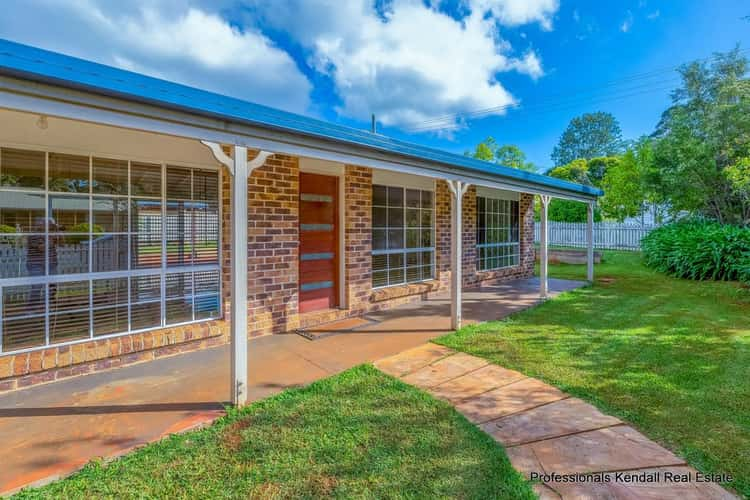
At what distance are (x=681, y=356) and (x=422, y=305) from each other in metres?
3.74

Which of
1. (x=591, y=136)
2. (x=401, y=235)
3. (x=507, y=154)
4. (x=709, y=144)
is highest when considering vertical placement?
(x=591, y=136)

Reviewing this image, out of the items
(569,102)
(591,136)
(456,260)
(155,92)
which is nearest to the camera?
(155,92)

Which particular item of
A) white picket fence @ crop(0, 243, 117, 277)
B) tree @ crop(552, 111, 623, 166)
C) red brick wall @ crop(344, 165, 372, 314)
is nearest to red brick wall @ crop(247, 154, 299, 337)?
red brick wall @ crop(344, 165, 372, 314)

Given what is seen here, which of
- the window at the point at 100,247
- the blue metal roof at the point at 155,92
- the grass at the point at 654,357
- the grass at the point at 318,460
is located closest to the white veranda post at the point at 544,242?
the grass at the point at 654,357

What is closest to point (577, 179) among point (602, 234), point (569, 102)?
point (569, 102)

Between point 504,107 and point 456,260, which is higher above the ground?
point 504,107

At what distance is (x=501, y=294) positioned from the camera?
8008mm

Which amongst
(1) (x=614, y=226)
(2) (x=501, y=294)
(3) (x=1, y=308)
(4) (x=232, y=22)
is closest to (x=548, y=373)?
(2) (x=501, y=294)

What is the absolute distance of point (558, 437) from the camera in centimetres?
264

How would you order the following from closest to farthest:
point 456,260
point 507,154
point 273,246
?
point 273,246 < point 456,260 < point 507,154

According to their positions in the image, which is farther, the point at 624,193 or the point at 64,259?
the point at 624,193

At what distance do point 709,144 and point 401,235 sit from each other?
10.5 meters

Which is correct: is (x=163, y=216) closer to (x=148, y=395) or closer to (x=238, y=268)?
(x=238, y=268)

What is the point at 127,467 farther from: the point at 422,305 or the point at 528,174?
the point at 528,174
